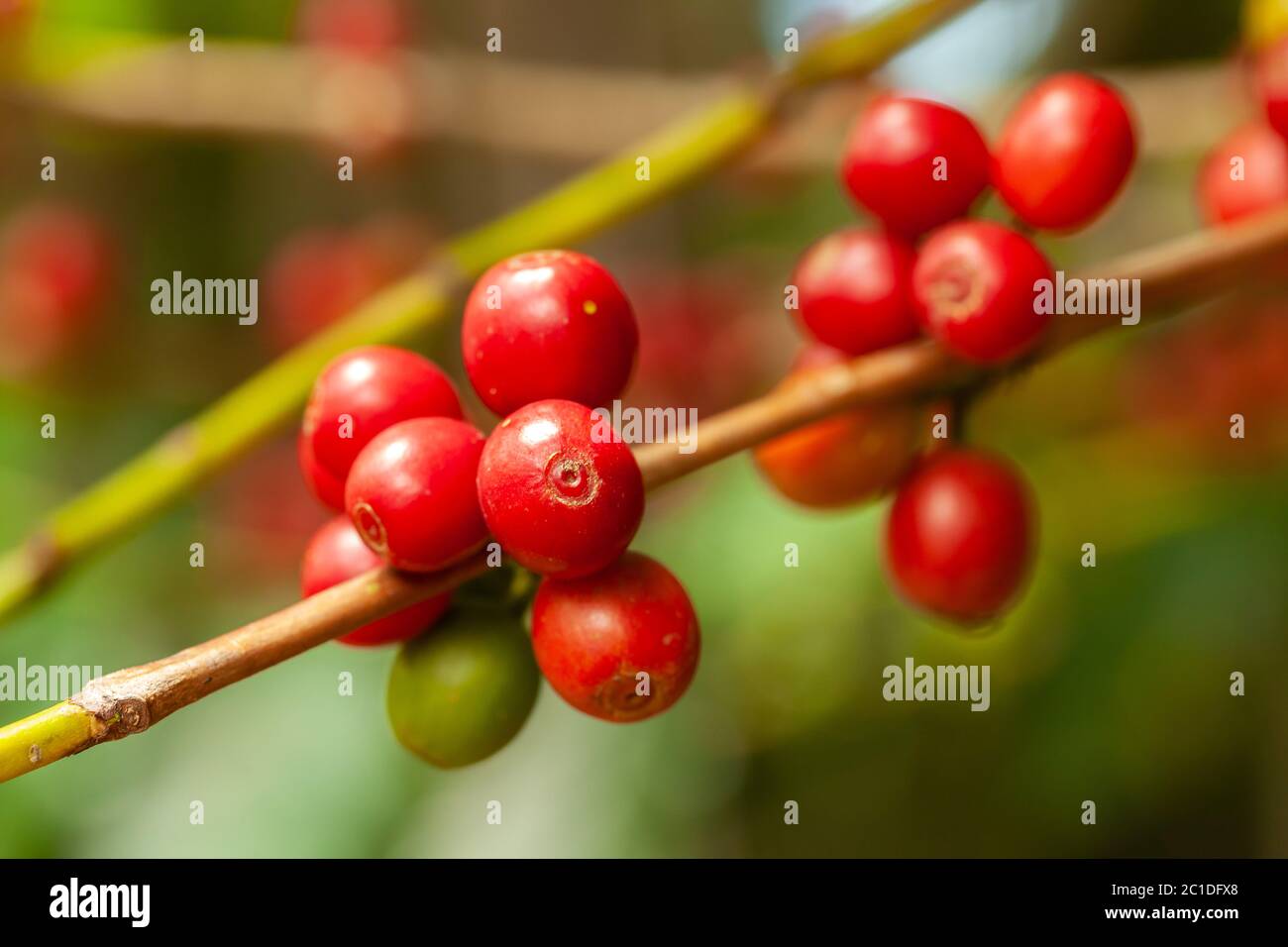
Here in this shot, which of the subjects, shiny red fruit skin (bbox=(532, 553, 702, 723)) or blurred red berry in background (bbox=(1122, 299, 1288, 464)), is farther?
blurred red berry in background (bbox=(1122, 299, 1288, 464))

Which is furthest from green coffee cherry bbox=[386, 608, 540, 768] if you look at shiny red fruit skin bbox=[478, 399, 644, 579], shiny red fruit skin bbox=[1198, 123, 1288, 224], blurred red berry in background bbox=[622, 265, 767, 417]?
blurred red berry in background bbox=[622, 265, 767, 417]

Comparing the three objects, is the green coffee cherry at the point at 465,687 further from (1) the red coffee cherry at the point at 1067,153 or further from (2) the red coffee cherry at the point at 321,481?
(1) the red coffee cherry at the point at 1067,153

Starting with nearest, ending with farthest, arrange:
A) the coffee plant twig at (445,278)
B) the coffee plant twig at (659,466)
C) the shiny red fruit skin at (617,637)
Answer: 1. the coffee plant twig at (659,466)
2. the shiny red fruit skin at (617,637)
3. the coffee plant twig at (445,278)

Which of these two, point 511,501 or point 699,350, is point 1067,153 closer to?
point 511,501

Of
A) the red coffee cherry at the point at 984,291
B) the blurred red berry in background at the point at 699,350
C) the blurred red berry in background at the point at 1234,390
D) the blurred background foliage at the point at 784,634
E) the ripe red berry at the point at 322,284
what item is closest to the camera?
the red coffee cherry at the point at 984,291

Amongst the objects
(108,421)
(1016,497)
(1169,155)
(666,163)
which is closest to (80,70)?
(108,421)

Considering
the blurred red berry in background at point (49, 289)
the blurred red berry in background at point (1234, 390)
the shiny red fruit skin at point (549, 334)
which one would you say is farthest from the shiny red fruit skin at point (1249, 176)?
the blurred red berry in background at point (49, 289)

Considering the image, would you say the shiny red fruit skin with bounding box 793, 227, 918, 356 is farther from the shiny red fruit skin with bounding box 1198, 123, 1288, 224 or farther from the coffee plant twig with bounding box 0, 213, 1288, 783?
the shiny red fruit skin with bounding box 1198, 123, 1288, 224
